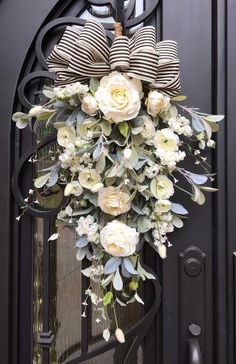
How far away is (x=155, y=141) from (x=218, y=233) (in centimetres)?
30

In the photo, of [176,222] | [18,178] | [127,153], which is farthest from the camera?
[18,178]

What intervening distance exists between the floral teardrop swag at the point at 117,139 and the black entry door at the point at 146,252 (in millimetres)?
128

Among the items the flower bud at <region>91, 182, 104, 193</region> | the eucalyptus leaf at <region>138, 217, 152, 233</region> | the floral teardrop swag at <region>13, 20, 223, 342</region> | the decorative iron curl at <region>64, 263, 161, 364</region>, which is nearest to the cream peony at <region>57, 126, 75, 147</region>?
the floral teardrop swag at <region>13, 20, 223, 342</region>

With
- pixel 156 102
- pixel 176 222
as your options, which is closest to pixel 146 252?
pixel 176 222

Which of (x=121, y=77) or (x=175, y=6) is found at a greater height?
(x=175, y=6)

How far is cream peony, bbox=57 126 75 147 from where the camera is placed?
66 cm

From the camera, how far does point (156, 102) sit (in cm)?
64

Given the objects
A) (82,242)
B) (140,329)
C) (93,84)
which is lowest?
(140,329)

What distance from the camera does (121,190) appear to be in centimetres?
66

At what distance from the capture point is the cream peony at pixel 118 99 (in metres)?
0.62

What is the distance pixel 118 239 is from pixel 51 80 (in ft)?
1.54

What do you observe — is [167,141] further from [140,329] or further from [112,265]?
[140,329]
